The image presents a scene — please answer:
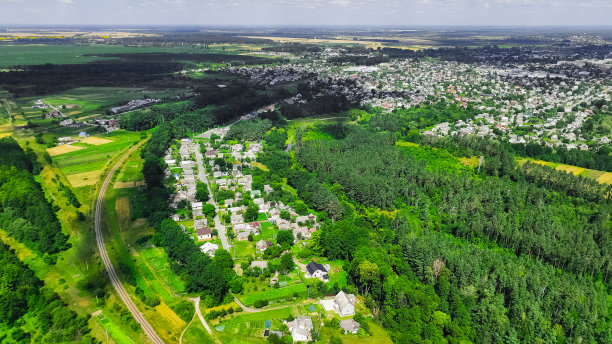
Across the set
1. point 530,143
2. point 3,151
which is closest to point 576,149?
point 530,143

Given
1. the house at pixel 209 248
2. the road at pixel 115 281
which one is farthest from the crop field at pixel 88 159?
the house at pixel 209 248

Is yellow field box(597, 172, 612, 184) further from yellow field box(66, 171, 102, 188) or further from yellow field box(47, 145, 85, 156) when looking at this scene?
yellow field box(47, 145, 85, 156)

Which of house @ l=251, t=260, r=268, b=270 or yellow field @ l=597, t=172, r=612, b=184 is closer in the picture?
house @ l=251, t=260, r=268, b=270

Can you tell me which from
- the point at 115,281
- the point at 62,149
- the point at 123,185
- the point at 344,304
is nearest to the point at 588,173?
the point at 344,304

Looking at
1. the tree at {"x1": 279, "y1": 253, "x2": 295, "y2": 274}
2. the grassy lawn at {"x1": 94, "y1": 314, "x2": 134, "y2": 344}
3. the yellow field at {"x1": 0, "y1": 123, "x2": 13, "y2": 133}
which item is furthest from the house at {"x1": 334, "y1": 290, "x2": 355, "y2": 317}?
the yellow field at {"x1": 0, "y1": 123, "x2": 13, "y2": 133}

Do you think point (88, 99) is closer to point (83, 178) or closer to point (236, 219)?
point (83, 178)
